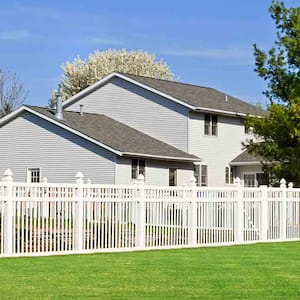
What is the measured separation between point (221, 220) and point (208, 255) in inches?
179

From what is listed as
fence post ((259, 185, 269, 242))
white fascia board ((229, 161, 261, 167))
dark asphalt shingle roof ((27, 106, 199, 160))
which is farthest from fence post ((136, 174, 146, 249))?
white fascia board ((229, 161, 261, 167))

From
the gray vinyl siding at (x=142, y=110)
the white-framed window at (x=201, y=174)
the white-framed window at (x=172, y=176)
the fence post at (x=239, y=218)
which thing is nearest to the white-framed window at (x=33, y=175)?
the gray vinyl siding at (x=142, y=110)

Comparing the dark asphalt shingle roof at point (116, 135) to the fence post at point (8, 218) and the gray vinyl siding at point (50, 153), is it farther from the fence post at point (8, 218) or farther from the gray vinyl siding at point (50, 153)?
the fence post at point (8, 218)

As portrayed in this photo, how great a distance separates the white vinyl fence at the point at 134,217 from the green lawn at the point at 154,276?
89cm

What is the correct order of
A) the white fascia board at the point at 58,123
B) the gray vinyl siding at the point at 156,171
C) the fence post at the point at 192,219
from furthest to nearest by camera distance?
the gray vinyl siding at the point at 156,171
the white fascia board at the point at 58,123
the fence post at the point at 192,219

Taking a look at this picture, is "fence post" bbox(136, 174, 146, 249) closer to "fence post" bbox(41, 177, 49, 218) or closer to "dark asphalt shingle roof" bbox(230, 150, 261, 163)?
"fence post" bbox(41, 177, 49, 218)

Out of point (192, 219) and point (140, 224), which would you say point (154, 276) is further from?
point (192, 219)

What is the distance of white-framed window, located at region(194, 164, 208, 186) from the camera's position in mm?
43938

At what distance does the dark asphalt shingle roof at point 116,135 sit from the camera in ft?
130

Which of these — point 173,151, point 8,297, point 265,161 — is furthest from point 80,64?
point 8,297

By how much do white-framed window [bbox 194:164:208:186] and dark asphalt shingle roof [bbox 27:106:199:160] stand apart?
144cm

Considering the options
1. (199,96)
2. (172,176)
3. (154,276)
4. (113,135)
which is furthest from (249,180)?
(154,276)

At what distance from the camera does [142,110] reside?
4478 centimetres

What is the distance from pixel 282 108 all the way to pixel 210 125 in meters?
13.8
